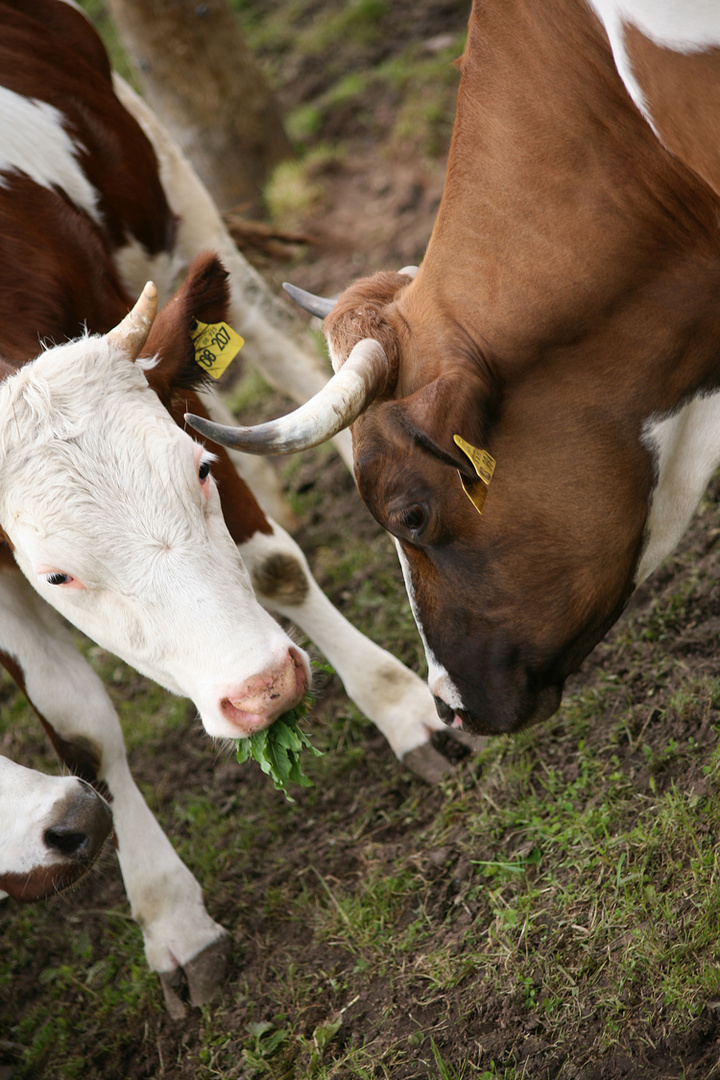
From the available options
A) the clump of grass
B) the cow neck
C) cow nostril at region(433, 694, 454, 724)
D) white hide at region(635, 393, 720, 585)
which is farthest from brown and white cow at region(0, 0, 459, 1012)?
white hide at region(635, 393, 720, 585)

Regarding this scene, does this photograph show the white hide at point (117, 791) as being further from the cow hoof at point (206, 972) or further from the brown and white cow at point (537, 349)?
the brown and white cow at point (537, 349)

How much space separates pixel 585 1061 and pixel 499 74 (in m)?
2.57

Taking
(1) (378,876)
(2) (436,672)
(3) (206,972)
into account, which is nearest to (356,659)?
(1) (378,876)

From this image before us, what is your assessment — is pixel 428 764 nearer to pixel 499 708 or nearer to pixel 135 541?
pixel 499 708

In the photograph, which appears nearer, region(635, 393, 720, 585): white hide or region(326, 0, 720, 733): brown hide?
region(326, 0, 720, 733): brown hide

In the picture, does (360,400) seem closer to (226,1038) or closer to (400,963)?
(400,963)

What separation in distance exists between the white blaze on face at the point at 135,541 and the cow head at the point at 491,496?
474mm

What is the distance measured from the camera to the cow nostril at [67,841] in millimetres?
2969

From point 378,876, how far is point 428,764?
460mm

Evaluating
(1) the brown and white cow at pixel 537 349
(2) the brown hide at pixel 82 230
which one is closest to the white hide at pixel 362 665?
(2) the brown hide at pixel 82 230

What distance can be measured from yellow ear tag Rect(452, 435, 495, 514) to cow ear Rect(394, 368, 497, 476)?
0.07ft

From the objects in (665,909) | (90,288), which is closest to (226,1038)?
(665,909)

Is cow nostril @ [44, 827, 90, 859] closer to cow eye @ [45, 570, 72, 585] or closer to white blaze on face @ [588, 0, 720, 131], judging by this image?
cow eye @ [45, 570, 72, 585]

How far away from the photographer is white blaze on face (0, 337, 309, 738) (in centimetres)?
267
